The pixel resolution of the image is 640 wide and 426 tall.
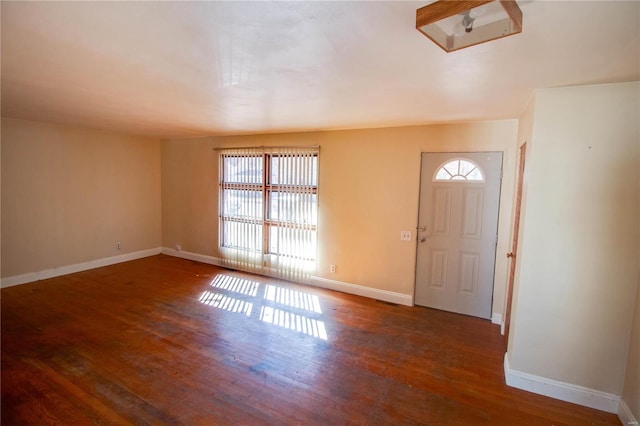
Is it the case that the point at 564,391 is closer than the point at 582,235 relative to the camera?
No

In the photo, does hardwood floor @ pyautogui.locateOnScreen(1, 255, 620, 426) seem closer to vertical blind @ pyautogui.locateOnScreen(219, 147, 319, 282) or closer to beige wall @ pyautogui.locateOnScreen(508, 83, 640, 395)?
beige wall @ pyautogui.locateOnScreen(508, 83, 640, 395)

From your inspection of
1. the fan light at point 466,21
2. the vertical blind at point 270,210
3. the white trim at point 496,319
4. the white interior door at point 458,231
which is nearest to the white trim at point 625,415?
the white trim at point 496,319

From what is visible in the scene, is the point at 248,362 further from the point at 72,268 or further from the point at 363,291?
the point at 72,268

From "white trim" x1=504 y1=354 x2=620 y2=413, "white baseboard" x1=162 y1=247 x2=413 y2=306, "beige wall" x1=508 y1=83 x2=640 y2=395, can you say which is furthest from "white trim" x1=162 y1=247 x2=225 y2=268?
"beige wall" x1=508 y1=83 x2=640 y2=395

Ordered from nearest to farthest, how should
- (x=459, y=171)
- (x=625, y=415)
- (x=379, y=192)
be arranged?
(x=625, y=415) → (x=459, y=171) → (x=379, y=192)

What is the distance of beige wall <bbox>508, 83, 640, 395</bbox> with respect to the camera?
2.22 metres

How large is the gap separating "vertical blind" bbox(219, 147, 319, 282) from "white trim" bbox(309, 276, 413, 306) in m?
0.24

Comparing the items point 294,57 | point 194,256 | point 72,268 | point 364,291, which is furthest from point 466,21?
point 72,268

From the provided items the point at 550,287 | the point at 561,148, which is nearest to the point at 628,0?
the point at 561,148

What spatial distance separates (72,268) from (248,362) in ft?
13.9

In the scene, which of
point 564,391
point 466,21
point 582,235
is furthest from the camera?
point 564,391

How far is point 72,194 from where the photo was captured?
512 cm

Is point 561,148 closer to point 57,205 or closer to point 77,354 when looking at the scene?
point 77,354

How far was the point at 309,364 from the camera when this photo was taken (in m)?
2.87
